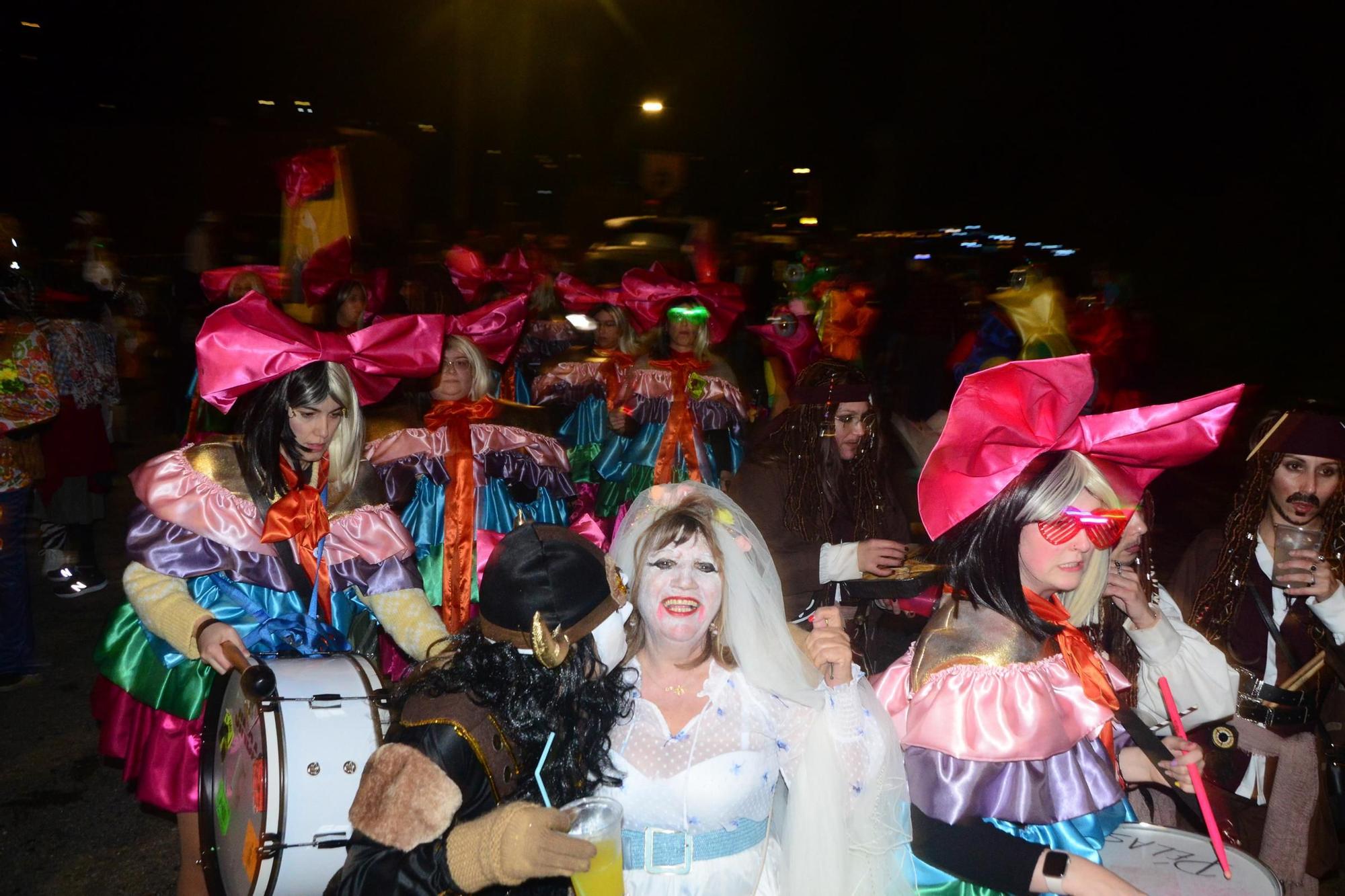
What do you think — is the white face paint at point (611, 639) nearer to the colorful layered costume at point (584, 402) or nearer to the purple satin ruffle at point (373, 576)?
the purple satin ruffle at point (373, 576)

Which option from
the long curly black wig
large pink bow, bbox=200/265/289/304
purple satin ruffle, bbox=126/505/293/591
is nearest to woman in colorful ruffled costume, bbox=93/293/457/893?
purple satin ruffle, bbox=126/505/293/591

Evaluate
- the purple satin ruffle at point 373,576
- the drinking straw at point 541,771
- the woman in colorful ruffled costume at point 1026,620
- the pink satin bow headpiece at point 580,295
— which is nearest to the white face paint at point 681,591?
the drinking straw at point 541,771

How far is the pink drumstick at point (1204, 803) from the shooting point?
7.60ft

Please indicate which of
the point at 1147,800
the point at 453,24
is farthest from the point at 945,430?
the point at 453,24

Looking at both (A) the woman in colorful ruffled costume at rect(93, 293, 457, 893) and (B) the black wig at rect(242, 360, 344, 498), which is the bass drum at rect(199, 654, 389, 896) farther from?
(B) the black wig at rect(242, 360, 344, 498)

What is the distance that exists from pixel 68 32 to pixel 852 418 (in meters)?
16.6

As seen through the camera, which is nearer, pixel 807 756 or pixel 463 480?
pixel 807 756

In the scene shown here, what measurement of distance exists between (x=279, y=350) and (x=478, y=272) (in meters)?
5.37

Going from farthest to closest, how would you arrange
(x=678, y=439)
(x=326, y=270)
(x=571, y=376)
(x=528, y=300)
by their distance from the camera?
(x=571, y=376) < (x=528, y=300) < (x=678, y=439) < (x=326, y=270)

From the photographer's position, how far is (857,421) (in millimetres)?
4781

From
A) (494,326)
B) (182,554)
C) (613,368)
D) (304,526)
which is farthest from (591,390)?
(182,554)

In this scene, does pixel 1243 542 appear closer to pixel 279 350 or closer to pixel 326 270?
pixel 279 350

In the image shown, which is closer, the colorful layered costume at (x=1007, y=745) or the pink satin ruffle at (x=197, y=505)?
the colorful layered costume at (x=1007, y=745)

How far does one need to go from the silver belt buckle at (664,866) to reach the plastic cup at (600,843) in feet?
1.41
